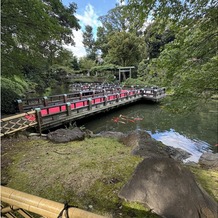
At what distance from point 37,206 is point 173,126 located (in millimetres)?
8942

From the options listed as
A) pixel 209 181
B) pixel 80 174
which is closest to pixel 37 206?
pixel 80 174

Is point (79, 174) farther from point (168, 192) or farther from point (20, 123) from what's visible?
point (20, 123)

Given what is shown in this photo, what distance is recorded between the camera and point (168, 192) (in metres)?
1.75

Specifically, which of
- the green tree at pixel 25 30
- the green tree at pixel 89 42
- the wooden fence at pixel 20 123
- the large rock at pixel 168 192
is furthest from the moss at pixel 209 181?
the green tree at pixel 89 42

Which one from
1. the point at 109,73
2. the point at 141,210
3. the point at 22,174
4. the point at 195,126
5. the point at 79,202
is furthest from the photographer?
the point at 109,73

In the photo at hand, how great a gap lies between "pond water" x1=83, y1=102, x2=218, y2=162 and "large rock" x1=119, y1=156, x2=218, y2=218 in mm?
3622

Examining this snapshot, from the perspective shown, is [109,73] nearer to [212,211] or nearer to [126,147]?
[126,147]

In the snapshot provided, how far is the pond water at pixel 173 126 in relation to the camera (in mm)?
6805

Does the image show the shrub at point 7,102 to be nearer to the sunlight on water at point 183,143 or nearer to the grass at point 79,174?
the grass at point 79,174

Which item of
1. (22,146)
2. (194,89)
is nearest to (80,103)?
(22,146)

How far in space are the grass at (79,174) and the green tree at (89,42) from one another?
35498 mm

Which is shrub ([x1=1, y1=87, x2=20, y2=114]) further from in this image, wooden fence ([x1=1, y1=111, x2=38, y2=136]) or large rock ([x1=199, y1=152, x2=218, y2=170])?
large rock ([x1=199, y1=152, x2=218, y2=170])

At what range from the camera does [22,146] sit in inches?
165

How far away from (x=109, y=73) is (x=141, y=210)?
26312 millimetres
